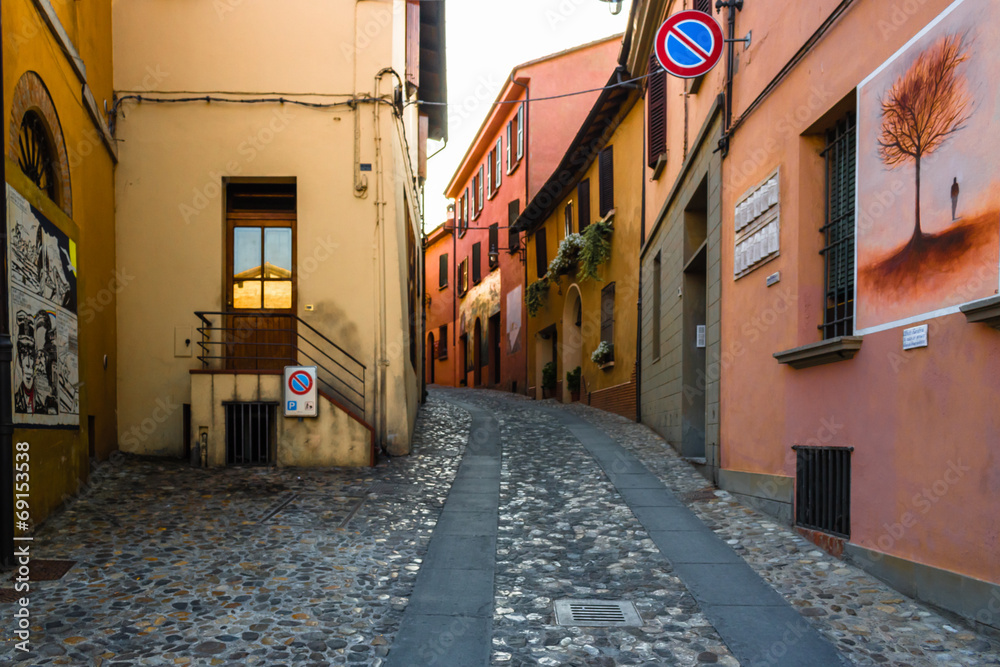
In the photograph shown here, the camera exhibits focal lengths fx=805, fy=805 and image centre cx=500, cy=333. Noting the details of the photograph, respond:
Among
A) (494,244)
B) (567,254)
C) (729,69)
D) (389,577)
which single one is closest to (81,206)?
(389,577)

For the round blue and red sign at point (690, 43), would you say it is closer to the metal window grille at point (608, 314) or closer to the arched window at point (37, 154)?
the arched window at point (37, 154)

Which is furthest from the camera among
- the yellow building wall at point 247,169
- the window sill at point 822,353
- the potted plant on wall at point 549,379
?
the potted plant on wall at point 549,379

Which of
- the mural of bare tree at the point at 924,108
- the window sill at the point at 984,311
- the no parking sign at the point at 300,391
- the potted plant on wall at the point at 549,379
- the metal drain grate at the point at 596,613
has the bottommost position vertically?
the metal drain grate at the point at 596,613

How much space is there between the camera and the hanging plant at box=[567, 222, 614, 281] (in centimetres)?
1755

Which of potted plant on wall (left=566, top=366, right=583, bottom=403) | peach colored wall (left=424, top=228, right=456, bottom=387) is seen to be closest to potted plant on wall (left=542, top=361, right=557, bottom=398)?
potted plant on wall (left=566, top=366, right=583, bottom=403)

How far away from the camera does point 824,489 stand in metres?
6.45

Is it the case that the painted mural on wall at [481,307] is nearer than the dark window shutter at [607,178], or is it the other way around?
the dark window shutter at [607,178]

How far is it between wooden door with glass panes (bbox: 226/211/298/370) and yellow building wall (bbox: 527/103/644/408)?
6.94 meters

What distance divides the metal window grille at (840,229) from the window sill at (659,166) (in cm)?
620

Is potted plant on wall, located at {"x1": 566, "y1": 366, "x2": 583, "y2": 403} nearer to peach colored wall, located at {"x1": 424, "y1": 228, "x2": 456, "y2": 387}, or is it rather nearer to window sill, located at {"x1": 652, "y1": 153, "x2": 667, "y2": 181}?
window sill, located at {"x1": 652, "y1": 153, "x2": 667, "y2": 181}

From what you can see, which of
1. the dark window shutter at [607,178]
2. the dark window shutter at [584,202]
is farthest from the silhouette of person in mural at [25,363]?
the dark window shutter at [584,202]

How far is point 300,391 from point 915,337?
23.3 feet

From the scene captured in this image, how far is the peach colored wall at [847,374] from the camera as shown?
4.62 m

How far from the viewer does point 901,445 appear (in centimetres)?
530
